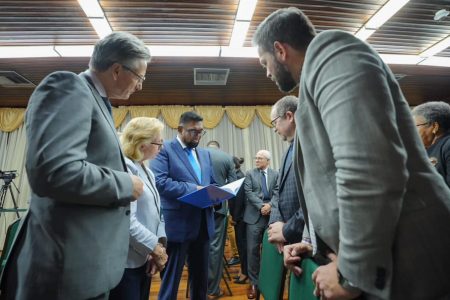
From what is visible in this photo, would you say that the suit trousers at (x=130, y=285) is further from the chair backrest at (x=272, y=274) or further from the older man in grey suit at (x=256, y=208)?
the older man in grey suit at (x=256, y=208)

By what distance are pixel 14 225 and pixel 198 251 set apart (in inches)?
48.3

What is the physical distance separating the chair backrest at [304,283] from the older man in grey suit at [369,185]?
0.31m

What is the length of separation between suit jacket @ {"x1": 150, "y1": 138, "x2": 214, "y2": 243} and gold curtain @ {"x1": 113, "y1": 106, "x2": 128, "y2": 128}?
166 inches

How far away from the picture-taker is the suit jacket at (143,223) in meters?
1.25

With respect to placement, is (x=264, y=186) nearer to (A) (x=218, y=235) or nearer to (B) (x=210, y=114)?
(A) (x=218, y=235)

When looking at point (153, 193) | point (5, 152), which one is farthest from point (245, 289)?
point (5, 152)

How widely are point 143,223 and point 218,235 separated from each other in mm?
1790

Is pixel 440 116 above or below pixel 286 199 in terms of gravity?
above

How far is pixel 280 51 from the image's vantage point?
2.68 ft

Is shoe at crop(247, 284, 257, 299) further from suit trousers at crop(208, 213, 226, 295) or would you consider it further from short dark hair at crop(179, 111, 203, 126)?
short dark hair at crop(179, 111, 203, 126)

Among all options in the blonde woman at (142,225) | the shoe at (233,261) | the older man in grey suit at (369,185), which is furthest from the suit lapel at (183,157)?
the shoe at (233,261)

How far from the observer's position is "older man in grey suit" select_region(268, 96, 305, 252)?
4.24 feet

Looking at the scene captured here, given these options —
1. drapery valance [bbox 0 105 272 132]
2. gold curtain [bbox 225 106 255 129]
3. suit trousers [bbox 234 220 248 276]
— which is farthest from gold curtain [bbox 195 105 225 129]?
suit trousers [bbox 234 220 248 276]

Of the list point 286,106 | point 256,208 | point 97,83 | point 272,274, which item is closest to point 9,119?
point 256,208
